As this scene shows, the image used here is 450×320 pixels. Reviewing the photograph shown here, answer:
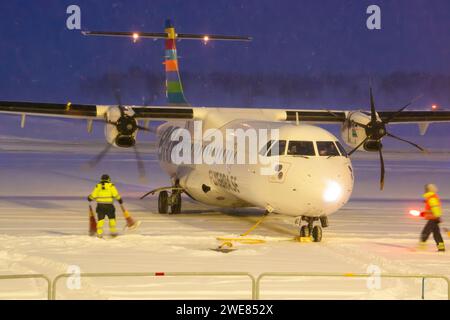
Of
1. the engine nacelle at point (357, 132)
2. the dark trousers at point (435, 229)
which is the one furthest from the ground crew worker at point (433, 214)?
the engine nacelle at point (357, 132)

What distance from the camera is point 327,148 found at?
56.2 ft

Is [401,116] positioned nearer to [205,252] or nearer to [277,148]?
[277,148]

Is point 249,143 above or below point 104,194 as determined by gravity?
above

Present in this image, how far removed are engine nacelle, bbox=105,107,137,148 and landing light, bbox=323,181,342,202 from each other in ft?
23.5

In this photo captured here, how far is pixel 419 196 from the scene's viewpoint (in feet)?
95.6

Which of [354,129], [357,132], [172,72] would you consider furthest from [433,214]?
[172,72]

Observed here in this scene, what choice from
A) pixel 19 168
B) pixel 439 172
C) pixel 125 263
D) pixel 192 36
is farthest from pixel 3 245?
pixel 439 172

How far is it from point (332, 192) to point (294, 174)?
2.88ft

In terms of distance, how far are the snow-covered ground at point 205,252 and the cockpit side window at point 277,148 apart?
180cm

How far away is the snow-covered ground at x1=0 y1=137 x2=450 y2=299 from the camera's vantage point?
11961mm

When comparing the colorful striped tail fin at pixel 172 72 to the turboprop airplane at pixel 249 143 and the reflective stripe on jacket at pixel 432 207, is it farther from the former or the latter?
the reflective stripe on jacket at pixel 432 207

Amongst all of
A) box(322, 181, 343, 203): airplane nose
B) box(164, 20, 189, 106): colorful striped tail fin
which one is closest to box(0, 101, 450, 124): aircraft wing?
box(164, 20, 189, 106): colorful striped tail fin
